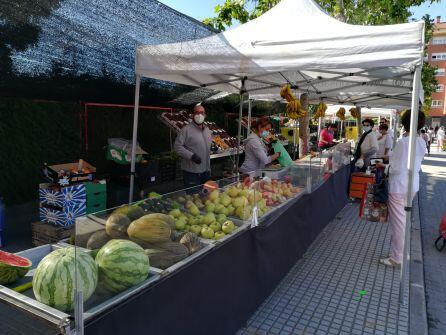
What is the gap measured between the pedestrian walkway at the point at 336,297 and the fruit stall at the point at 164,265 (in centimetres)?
29

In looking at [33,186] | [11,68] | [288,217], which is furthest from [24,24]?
[288,217]

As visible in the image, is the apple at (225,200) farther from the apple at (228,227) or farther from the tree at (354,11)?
the tree at (354,11)

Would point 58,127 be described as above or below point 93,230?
above

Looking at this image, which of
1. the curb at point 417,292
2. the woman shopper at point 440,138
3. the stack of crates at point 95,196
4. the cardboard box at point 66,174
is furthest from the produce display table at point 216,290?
the woman shopper at point 440,138

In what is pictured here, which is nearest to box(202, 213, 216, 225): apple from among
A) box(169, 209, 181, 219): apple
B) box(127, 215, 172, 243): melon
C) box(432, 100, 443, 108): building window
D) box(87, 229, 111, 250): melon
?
box(169, 209, 181, 219): apple

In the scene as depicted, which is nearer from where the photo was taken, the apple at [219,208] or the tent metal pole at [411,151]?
the apple at [219,208]

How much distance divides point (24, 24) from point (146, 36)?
2.09m

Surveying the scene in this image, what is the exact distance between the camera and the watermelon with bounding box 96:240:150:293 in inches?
67.1

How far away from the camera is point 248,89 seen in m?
7.20

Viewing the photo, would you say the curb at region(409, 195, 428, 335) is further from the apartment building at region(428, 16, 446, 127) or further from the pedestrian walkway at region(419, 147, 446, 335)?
the apartment building at region(428, 16, 446, 127)

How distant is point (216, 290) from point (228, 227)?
48cm

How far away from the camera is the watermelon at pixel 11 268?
1.76m

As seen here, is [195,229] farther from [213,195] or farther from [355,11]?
[355,11]

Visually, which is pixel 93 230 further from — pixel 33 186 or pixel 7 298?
pixel 33 186
